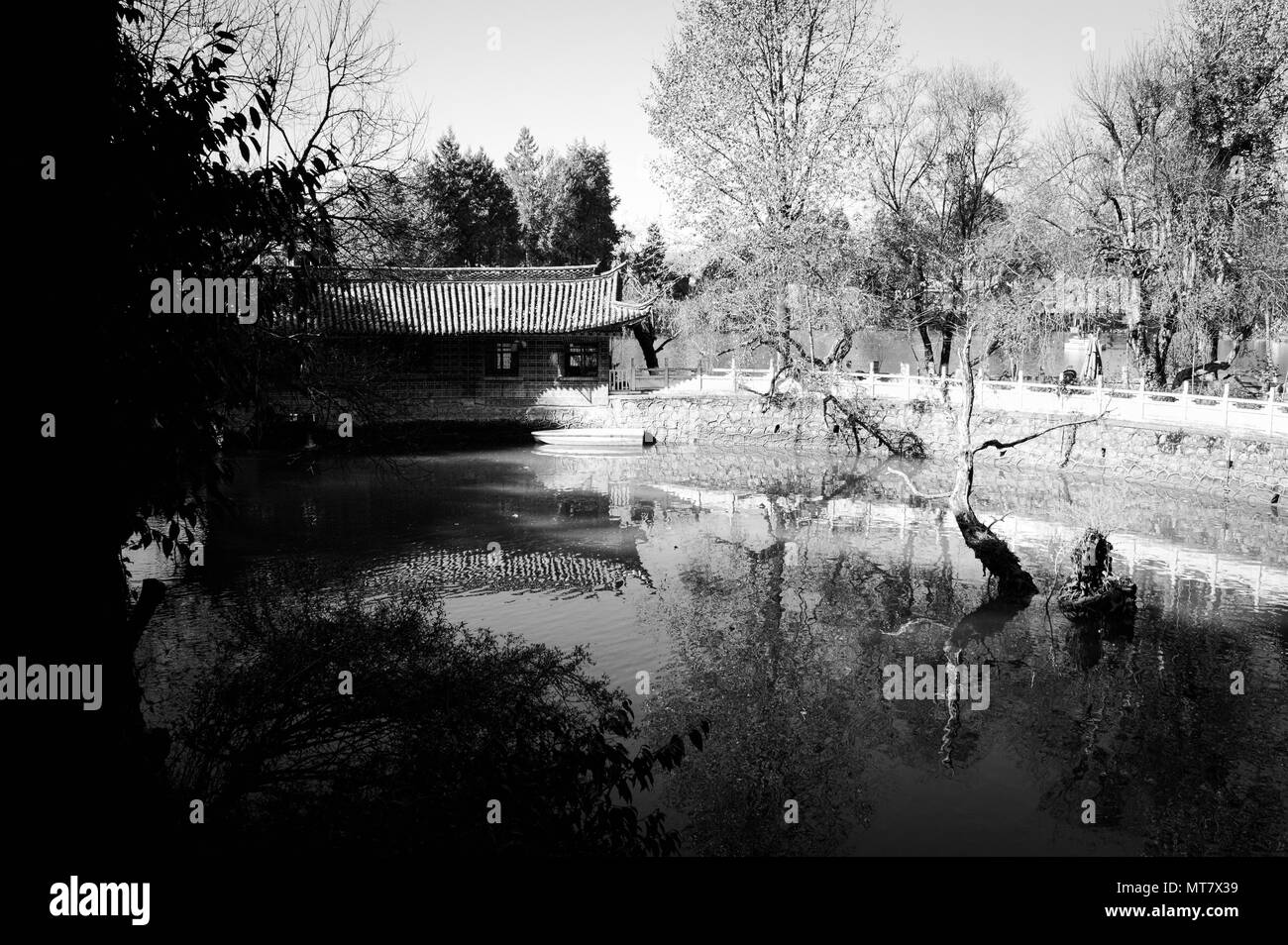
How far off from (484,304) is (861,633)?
2251cm

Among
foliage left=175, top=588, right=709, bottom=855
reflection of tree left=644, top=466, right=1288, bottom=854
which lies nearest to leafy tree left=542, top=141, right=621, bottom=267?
reflection of tree left=644, top=466, right=1288, bottom=854

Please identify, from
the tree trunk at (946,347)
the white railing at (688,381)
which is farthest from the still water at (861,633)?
the tree trunk at (946,347)

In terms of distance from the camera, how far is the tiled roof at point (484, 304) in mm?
29562

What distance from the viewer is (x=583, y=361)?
31.5m

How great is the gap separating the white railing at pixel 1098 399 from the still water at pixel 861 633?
2.02 m

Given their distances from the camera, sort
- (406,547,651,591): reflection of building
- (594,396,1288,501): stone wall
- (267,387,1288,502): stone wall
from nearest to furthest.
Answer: (406,547,651,591): reflection of building < (594,396,1288,501): stone wall < (267,387,1288,502): stone wall

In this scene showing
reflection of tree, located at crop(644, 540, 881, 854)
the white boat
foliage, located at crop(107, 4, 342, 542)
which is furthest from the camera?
the white boat

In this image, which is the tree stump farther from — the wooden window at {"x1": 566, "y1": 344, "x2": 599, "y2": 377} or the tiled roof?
the wooden window at {"x1": 566, "y1": 344, "x2": 599, "y2": 377}

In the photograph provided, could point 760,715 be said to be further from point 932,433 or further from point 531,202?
point 531,202

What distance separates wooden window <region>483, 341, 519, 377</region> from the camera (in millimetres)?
31219

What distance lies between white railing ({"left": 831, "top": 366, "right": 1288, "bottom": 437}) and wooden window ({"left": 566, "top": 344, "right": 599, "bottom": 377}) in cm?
840

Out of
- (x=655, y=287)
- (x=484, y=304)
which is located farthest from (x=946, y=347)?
(x=484, y=304)
